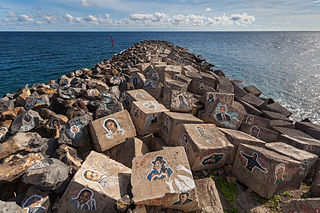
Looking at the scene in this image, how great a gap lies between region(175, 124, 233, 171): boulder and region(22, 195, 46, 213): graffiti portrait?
124 inches

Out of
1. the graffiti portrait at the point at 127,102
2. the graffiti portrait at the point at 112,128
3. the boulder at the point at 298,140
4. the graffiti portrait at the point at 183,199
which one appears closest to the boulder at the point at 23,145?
the graffiti portrait at the point at 112,128

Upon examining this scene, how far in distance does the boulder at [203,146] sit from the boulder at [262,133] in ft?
7.00

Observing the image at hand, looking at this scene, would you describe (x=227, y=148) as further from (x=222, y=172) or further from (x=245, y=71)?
(x=245, y=71)

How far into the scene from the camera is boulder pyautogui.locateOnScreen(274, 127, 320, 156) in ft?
17.2

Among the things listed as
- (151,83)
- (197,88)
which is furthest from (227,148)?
(197,88)

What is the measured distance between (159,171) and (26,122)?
4423mm

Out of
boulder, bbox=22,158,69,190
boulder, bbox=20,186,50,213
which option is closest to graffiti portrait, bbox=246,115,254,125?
boulder, bbox=22,158,69,190

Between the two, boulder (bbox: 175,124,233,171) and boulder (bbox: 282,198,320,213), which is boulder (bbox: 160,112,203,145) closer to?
boulder (bbox: 175,124,233,171)

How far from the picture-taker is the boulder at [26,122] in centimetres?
501

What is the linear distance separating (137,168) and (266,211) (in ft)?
9.58

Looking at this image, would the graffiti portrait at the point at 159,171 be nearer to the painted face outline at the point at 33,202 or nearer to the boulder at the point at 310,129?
the painted face outline at the point at 33,202

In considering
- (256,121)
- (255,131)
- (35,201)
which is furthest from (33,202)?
(256,121)

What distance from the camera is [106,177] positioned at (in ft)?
11.1

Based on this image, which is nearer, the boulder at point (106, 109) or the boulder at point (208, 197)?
the boulder at point (208, 197)
